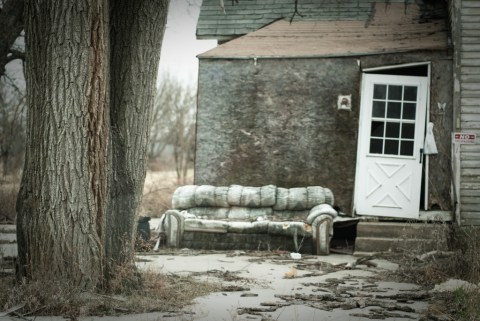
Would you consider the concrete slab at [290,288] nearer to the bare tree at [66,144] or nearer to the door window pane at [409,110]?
the bare tree at [66,144]

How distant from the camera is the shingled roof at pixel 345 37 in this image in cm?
1202

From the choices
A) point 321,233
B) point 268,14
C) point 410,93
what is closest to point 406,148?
point 410,93

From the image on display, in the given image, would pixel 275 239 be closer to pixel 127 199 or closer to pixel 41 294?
pixel 127 199

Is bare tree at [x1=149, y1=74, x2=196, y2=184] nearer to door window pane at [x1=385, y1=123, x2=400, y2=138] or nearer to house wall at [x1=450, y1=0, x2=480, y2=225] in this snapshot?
door window pane at [x1=385, y1=123, x2=400, y2=138]

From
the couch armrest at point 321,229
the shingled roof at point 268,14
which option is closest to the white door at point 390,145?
the couch armrest at point 321,229

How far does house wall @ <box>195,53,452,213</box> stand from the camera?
12.2 metres

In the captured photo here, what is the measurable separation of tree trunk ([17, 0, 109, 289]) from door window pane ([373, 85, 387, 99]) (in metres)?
7.18

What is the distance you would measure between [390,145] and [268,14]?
404cm

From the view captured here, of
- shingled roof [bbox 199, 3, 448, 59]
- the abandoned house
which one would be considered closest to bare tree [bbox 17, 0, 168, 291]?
the abandoned house

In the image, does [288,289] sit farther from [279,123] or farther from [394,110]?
[394,110]

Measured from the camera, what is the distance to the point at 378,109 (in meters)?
12.0

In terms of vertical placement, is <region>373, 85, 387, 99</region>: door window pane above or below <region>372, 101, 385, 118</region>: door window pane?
above

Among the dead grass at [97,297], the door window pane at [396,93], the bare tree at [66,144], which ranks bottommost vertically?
the dead grass at [97,297]

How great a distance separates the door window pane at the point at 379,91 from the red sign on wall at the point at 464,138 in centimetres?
161
